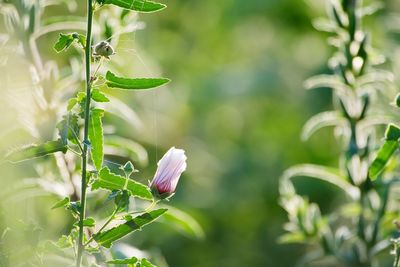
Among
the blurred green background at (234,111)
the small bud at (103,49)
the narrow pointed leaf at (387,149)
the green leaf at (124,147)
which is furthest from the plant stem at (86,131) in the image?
the blurred green background at (234,111)

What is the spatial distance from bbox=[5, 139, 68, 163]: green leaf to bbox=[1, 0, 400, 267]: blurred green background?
130cm

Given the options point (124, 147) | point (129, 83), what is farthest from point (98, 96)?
point (124, 147)

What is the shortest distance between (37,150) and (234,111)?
209 cm

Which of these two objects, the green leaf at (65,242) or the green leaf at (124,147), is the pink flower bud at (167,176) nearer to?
the green leaf at (65,242)

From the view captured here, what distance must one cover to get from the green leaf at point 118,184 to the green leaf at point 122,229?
24 millimetres

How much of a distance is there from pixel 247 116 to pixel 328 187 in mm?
403

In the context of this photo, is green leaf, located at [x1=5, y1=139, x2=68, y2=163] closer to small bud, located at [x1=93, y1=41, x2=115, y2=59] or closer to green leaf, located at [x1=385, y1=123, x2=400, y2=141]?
small bud, located at [x1=93, y1=41, x2=115, y2=59]

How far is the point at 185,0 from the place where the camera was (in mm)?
3246

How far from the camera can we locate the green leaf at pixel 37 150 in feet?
2.79

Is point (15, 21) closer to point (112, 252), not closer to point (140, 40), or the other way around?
point (112, 252)

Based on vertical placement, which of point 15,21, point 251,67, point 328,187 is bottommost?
point 328,187

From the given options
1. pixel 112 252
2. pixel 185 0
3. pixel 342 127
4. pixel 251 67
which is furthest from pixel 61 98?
pixel 185 0

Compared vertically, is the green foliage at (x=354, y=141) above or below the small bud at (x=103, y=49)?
below

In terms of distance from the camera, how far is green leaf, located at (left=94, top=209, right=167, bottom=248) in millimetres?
860
